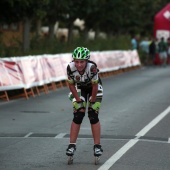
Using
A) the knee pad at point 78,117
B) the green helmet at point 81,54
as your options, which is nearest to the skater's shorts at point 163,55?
the knee pad at point 78,117

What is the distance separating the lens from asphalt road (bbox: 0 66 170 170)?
8.81 m

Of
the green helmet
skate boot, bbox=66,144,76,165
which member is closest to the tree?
the green helmet

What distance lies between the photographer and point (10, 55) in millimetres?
20422

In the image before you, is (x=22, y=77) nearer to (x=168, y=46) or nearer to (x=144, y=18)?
(x=168, y=46)

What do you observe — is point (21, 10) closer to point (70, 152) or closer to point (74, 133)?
point (74, 133)

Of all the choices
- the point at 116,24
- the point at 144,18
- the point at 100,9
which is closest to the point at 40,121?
the point at 100,9

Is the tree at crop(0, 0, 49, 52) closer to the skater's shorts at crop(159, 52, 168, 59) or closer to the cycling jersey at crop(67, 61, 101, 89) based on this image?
the cycling jersey at crop(67, 61, 101, 89)

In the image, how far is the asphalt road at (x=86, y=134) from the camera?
28.9 feet

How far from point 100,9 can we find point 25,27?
1166 centimetres

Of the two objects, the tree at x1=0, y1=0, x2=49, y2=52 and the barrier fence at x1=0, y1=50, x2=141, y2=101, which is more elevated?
the tree at x1=0, y1=0, x2=49, y2=52

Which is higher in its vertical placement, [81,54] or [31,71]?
[81,54]

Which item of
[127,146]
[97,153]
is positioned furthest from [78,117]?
[127,146]

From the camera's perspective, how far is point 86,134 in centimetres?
1154

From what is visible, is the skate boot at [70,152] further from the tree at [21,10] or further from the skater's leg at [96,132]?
the tree at [21,10]
